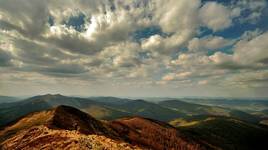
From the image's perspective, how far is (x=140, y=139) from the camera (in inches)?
6368

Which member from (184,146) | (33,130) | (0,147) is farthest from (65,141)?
(184,146)

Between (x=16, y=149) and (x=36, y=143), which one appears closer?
(x=36, y=143)

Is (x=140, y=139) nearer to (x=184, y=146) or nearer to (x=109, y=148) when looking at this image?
(x=184, y=146)

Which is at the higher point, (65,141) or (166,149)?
(65,141)

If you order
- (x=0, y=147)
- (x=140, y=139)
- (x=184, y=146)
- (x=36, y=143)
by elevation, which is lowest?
(x=184, y=146)

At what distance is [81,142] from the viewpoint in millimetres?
50031

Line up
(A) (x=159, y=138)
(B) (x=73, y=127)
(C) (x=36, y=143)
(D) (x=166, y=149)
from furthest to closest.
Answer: (A) (x=159, y=138)
(D) (x=166, y=149)
(B) (x=73, y=127)
(C) (x=36, y=143)

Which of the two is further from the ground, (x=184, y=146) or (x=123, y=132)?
(x=123, y=132)

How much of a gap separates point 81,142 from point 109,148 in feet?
27.1

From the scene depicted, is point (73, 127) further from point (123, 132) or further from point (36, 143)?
point (123, 132)

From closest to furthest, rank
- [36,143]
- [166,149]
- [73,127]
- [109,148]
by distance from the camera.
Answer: [109,148]
[36,143]
[73,127]
[166,149]

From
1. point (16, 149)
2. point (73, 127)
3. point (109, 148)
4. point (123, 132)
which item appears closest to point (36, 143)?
point (16, 149)

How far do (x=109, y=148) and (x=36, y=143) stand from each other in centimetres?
3014

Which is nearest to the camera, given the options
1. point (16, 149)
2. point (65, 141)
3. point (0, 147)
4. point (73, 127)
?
point (65, 141)
